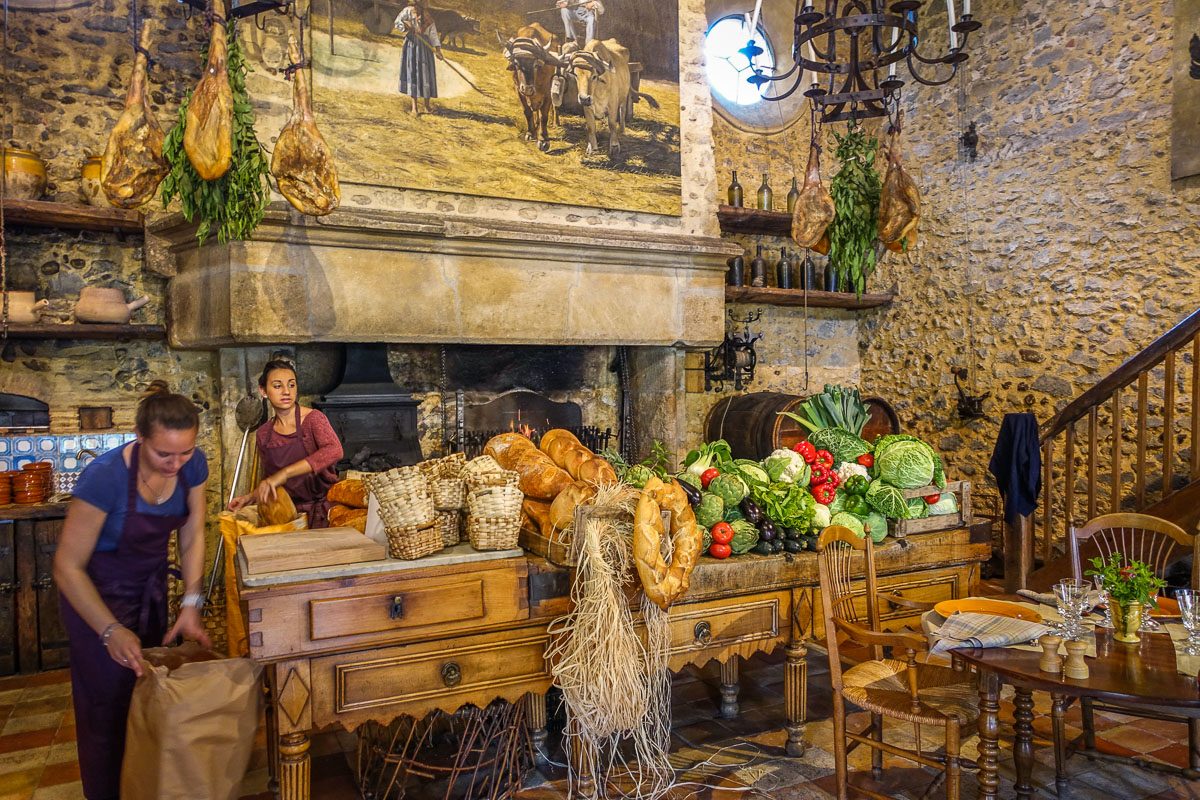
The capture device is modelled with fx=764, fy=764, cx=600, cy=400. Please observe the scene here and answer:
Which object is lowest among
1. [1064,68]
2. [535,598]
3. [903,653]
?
[903,653]

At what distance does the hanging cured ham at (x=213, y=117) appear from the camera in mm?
3023

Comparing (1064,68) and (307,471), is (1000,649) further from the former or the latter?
(1064,68)

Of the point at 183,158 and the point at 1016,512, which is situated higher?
the point at 183,158

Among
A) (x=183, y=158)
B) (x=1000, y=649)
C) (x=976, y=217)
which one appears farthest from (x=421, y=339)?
(x=976, y=217)

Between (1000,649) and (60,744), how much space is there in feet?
12.9

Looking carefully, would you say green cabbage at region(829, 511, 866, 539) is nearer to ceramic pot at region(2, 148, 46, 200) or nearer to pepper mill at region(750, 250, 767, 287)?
pepper mill at region(750, 250, 767, 287)

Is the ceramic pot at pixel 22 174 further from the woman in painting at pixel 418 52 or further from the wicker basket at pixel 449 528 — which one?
the wicker basket at pixel 449 528

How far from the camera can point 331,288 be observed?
15.5ft

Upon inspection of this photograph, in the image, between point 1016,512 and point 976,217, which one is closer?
point 1016,512

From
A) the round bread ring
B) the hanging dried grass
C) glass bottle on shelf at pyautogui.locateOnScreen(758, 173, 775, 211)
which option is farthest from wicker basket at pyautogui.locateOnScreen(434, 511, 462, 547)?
glass bottle on shelf at pyautogui.locateOnScreen(758, 173, 775, 211)

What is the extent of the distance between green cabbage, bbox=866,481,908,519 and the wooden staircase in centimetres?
118

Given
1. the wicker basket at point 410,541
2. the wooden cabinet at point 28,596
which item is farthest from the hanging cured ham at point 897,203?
the wooden cabinet at point 28,596

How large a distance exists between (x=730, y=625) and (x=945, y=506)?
122cm

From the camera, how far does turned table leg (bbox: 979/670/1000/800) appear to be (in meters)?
2.41
